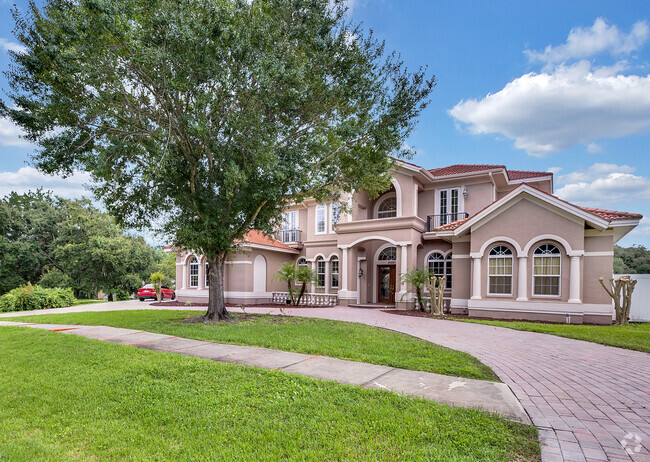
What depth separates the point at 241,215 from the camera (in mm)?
12812

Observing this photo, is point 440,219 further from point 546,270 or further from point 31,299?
point 31,299

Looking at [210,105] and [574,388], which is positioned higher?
[210,105]

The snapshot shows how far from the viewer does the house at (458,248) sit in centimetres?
1369

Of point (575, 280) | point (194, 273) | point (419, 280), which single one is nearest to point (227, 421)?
point (419, 280)

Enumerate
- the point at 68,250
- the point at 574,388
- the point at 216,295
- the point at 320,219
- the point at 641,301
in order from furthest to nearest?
1. the point at 68,250
2. the point at 320,219
3. the point at 641,301
4. the point at 216,295
5. the point at 574,388

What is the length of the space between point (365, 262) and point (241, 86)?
14.2 m

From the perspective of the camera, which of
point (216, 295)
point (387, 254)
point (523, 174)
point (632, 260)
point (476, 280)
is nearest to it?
point (216, 295)

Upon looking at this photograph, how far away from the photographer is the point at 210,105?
10.3m

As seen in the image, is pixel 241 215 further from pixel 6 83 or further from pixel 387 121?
pixel 6 83

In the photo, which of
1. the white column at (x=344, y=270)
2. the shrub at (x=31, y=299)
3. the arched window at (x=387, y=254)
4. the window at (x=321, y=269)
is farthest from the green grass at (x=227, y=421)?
the shrub at (x=31, y=299)

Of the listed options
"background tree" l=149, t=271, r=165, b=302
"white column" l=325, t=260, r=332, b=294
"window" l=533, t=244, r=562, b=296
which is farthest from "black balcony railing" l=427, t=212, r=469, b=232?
"background tree" l=149, t=271, r=165, b=302

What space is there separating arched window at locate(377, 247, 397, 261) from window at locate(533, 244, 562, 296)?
8.37 meters

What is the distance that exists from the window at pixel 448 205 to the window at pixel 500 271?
4696 mm

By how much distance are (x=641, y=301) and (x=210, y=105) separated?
705 inches
